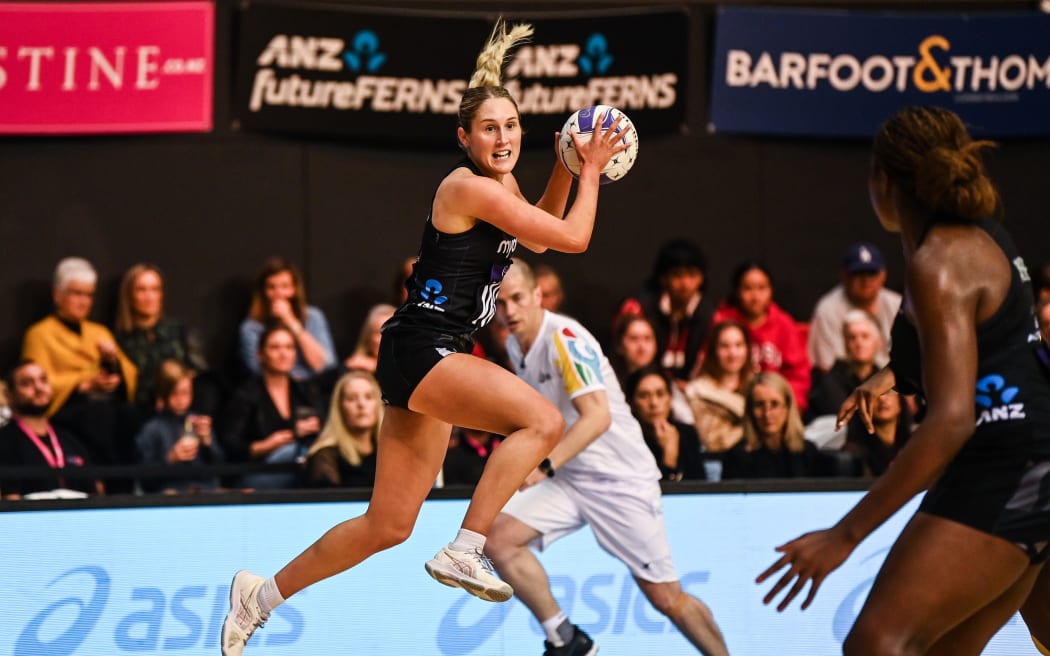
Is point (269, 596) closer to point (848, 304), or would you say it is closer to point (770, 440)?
point (770, 440)

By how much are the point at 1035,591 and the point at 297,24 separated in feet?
23.6

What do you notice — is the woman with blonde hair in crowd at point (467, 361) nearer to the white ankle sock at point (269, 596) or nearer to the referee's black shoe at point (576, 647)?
the white ankle sock at point (269, 596)

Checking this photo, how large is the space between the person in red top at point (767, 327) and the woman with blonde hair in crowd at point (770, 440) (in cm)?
157

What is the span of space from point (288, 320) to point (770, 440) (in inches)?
126

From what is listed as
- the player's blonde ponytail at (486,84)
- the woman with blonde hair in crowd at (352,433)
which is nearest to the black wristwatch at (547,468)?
the woman with blonde hair in crowd at (352,433)

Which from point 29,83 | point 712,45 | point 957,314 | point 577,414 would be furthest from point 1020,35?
point 957,314

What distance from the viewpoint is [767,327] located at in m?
9.04

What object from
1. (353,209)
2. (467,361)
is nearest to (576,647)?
(467,361)

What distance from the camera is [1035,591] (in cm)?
379

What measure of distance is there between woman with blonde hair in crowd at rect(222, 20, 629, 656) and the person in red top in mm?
4278

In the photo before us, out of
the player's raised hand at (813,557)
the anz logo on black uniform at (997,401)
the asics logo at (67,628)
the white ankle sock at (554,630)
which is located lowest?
the asics logo at (67,628)

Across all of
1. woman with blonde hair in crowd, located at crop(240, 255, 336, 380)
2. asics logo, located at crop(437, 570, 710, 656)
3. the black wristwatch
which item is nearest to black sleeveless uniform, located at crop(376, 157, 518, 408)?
the black wristwatch

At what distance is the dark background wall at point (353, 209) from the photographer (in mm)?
9812

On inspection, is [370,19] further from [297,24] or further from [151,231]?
[151,231]
